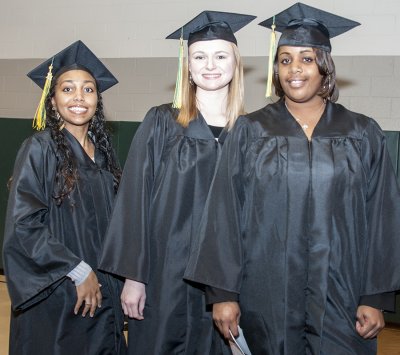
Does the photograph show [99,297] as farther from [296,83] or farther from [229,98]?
[296,83]

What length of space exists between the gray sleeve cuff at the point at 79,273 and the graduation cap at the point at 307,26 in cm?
124

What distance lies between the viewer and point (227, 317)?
9.04ft

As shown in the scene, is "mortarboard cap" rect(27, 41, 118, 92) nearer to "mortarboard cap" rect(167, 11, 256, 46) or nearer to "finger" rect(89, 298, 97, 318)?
"mortarboard cap" rect(167, 11, 256, 46)

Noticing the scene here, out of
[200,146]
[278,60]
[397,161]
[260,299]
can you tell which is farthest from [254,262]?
[397,161]

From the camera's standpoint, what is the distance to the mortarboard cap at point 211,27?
3225 mm

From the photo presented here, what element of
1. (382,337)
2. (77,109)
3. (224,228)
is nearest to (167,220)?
(224,228)

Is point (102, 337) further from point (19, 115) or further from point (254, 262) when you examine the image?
point (19, 115)

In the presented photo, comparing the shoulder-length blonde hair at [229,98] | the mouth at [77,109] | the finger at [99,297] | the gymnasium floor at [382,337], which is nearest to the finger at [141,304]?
the finger at [99,297]

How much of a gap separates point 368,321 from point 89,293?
1284 millimetres

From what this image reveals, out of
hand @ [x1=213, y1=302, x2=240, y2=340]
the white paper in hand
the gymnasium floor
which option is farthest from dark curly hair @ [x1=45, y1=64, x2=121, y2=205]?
the gymnasium floor

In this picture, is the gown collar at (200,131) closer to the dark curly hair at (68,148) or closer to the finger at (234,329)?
the dark curly hair at (68,148)

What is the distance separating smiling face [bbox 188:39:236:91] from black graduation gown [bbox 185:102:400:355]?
421mm

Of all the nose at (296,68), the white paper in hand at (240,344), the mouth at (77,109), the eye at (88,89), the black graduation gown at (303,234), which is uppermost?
the nose at (296,68)

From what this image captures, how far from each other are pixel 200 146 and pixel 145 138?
27 cm
